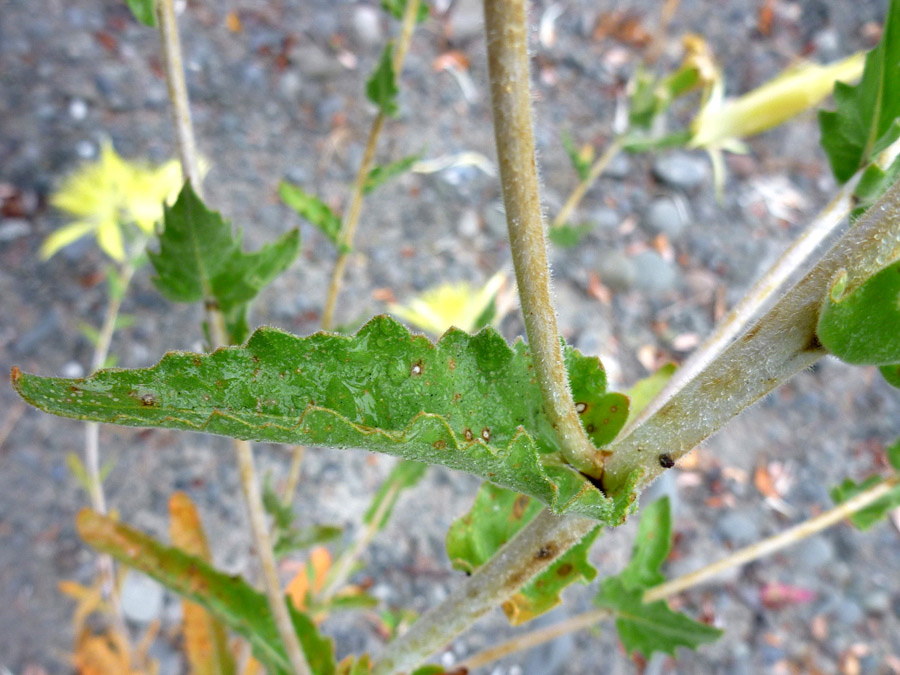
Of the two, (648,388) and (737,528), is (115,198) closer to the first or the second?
(648,388)

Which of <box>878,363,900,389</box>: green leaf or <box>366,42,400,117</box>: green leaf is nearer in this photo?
<box>878,363,900,389</box>: green leaf

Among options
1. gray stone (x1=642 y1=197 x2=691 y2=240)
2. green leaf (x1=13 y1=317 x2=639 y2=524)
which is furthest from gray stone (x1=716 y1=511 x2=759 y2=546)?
green leaf (x1=13 y1=317 x2=639 y2=524)

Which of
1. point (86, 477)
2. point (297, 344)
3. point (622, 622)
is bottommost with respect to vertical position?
point (622, 622)

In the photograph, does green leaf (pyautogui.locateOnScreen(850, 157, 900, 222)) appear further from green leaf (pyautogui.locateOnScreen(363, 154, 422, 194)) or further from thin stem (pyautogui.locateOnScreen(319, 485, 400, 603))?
thin stem (pyautogui.locateOnScreen(319, 485, 400, 603))

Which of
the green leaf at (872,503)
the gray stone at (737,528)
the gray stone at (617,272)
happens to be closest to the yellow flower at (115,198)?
the green leaf at (872,503)

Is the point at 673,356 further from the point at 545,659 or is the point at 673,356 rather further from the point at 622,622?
the point at 622,622

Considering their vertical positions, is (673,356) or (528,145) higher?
(528,145)

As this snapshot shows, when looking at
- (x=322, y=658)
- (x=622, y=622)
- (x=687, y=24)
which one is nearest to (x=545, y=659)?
(x=622, y=622)
